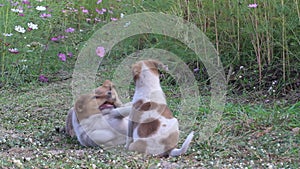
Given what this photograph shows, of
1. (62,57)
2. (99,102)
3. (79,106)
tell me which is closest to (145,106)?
(99,102)

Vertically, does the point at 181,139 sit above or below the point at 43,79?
above

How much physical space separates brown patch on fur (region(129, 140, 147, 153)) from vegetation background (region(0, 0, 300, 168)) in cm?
8

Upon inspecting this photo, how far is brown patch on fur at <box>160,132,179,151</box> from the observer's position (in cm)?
387

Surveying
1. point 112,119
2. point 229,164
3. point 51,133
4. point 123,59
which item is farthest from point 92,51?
point 229,164

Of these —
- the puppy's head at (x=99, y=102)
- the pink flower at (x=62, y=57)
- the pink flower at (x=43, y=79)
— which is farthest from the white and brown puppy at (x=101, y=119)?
the pink flower at (x=62, y=57)

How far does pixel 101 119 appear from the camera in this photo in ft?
14.0

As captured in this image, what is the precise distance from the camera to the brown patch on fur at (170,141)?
12.7ft

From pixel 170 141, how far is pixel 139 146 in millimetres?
215

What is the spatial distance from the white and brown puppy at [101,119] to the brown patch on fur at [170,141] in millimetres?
370

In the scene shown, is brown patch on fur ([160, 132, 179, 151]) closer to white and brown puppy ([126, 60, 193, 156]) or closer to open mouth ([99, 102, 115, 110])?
white and brown puppy ([126, 60, 193, 156])

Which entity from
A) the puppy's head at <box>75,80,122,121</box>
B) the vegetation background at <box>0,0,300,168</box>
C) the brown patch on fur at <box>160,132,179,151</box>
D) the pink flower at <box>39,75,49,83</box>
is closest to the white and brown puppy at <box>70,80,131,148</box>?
the puppy's head at <box>75,80,122,121</box>

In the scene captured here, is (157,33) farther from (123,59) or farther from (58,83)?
(58,83)

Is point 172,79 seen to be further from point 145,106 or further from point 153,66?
point 145,106

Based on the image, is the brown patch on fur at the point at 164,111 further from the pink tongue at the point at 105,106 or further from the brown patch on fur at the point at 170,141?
the pink tongue at the point at 105,106
